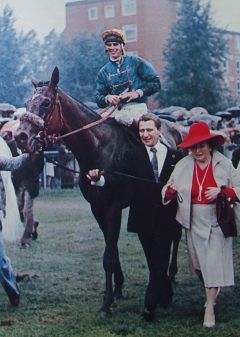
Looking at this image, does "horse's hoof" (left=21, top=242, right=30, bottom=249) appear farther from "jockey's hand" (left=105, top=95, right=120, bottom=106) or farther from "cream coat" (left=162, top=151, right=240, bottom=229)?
"cream coat" (left=162, top=151, right=240, bottom=229)

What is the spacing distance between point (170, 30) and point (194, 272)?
2.47 metres

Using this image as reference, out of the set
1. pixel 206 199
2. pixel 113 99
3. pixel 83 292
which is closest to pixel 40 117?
pixel 113 99

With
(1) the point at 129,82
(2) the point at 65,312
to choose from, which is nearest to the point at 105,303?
(2) the point at 65,312

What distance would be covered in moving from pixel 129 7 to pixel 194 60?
85cm

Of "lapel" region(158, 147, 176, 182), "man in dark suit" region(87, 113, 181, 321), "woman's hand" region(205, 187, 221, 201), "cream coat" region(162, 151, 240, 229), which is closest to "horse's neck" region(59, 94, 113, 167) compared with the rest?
"man in dark suit" region(87, 113, 181, 321)

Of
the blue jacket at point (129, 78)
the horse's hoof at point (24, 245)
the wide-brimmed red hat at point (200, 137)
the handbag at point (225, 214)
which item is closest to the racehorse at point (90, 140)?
the blue jacket at point (129, 78)

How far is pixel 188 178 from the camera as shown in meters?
4.16

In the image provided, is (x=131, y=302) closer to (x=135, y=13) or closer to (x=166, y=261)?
(x=166, y=261)

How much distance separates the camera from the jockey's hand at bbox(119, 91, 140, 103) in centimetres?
501

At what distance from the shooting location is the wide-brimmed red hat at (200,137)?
409cm

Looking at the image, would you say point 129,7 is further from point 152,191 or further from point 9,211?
point 9,211

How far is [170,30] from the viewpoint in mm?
5754

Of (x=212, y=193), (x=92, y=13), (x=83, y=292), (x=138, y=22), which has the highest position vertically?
(x=92, y=13)

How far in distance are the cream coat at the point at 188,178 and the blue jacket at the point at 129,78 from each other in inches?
45.7
